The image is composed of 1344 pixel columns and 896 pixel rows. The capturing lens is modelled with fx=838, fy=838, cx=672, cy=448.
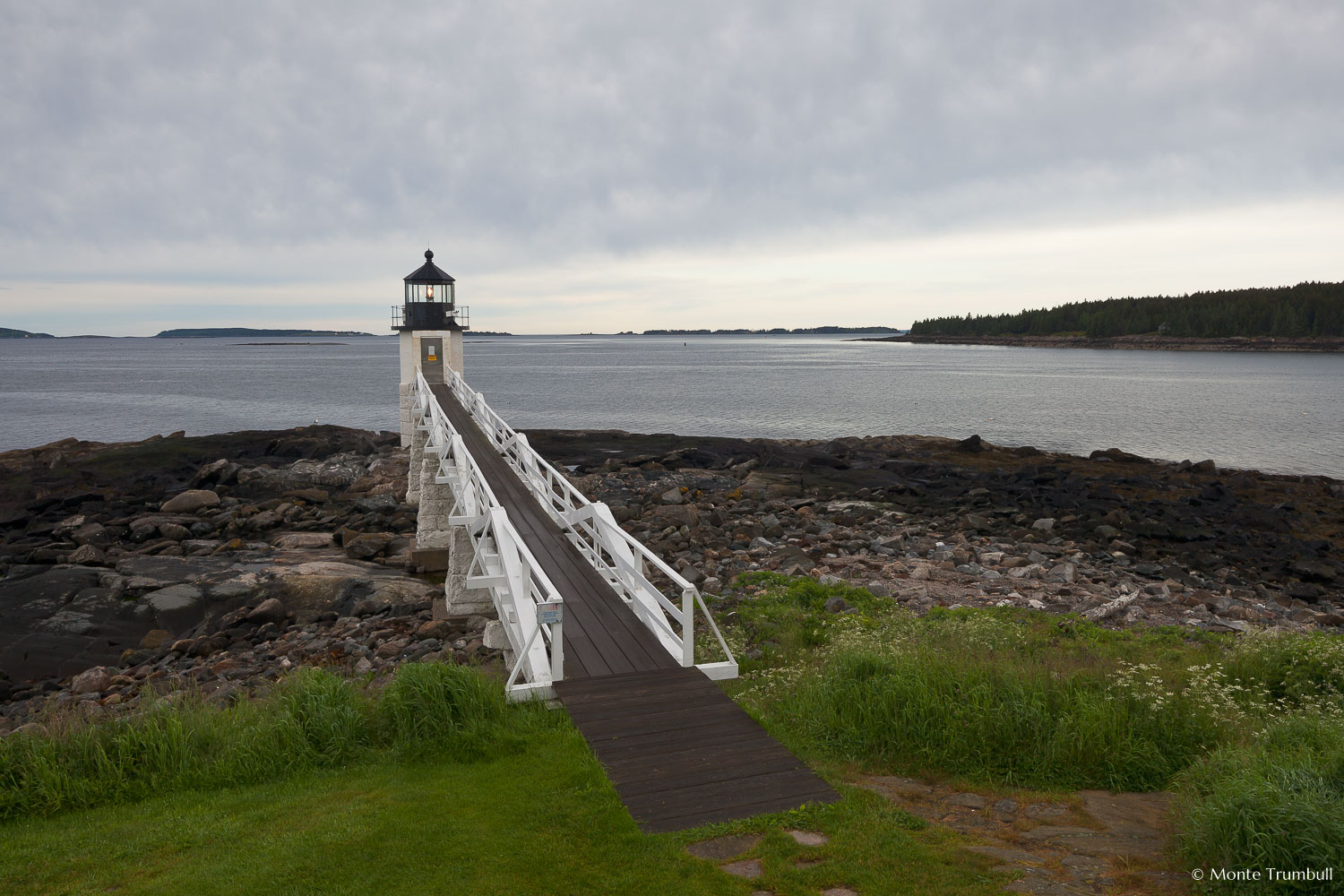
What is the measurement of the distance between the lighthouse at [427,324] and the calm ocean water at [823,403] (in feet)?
58.1

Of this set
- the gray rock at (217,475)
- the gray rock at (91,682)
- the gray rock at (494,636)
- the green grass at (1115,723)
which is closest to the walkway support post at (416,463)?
the gray rock at (217,475)

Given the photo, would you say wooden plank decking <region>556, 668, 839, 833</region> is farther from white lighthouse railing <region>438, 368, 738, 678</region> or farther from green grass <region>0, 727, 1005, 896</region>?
white lighthouse railing <region>438, 368, 738, 678</region>

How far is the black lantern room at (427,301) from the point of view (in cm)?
3142

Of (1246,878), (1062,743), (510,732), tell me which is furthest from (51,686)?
(1246,878)

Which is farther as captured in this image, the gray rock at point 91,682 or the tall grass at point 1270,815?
the gray rock at point 91,682

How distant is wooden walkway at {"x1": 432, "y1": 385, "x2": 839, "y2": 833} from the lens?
18.5 ft

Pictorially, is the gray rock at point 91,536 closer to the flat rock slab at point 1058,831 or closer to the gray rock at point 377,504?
the gray rock at point 377,504

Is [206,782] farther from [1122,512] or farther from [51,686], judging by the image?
[1122,512]

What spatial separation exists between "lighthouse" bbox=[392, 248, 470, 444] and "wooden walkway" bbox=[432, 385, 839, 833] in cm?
2353

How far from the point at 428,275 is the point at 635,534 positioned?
56.0 feet

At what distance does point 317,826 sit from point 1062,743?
204 inches

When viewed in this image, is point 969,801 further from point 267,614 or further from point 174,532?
point 174,532

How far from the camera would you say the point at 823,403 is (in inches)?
2522

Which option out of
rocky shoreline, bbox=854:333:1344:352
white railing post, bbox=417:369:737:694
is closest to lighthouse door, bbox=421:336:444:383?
white railing post, bbox=417:369:737:694
